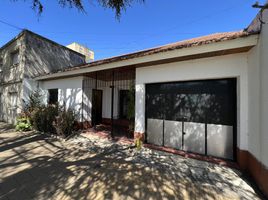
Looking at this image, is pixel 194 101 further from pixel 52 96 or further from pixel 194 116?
pixel 52 96

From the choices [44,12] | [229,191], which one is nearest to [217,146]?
[229,191]

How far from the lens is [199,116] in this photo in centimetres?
484

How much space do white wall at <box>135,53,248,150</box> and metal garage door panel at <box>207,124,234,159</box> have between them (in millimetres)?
362

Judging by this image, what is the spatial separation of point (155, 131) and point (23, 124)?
794 centimetres

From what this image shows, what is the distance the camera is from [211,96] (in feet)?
15.3

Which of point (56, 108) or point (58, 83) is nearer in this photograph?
point (56, 108)

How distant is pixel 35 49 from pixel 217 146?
41.0ft

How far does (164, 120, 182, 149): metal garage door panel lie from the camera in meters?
5.26

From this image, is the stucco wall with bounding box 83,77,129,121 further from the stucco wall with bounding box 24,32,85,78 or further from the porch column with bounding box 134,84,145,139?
the stucco wall with bounding box 24,32,85,78

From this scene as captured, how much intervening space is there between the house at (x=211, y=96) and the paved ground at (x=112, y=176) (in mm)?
660

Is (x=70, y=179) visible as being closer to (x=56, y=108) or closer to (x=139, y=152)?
(x=139, y=152)

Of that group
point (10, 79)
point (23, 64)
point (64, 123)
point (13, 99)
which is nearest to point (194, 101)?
point (64, 123)

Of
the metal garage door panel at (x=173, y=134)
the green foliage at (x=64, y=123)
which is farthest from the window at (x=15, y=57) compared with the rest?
the metal garage door panel at (x=173, y=134)

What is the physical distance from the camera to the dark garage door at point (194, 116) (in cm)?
445
